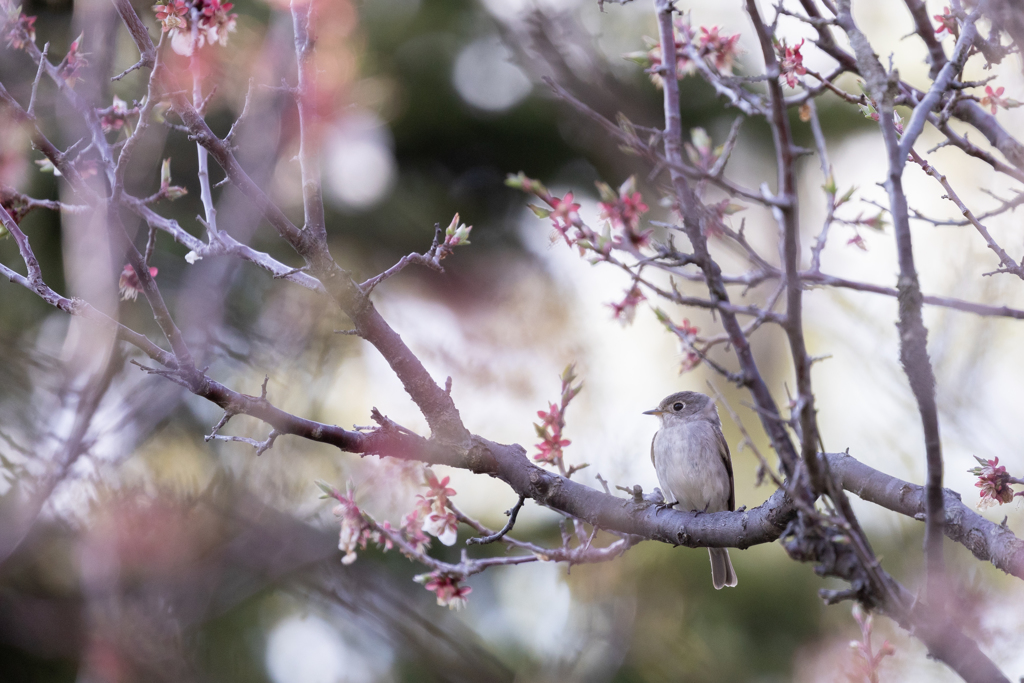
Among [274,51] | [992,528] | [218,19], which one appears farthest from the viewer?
[274,51]

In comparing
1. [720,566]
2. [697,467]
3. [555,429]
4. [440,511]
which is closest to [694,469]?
[697,467]

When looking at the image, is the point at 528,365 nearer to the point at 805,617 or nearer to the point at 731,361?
the point at 731,361

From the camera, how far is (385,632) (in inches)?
104

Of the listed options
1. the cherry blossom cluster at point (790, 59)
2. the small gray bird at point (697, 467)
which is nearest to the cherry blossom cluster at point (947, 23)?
the cherry blossom cluster at point (790, 59)

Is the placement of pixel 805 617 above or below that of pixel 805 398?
below

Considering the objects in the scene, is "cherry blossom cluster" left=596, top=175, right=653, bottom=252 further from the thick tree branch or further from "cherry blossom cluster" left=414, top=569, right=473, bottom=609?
"cherry blossom cluster" left=414, top=569, right=473, bottom=609

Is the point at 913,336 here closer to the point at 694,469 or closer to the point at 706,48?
the point at 706,48

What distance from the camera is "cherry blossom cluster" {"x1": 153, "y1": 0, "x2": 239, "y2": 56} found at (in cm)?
237

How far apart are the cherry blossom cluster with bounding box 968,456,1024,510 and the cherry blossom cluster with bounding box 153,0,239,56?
258cm

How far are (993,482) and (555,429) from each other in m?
1.30

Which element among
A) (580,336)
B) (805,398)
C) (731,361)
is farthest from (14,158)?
(731,361)

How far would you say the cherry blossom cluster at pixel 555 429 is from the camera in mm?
2750

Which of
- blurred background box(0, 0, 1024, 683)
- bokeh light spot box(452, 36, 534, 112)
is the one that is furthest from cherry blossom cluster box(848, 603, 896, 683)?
bokeh light spot box(452, 36, 534, 112)

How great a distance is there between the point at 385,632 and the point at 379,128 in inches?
211
